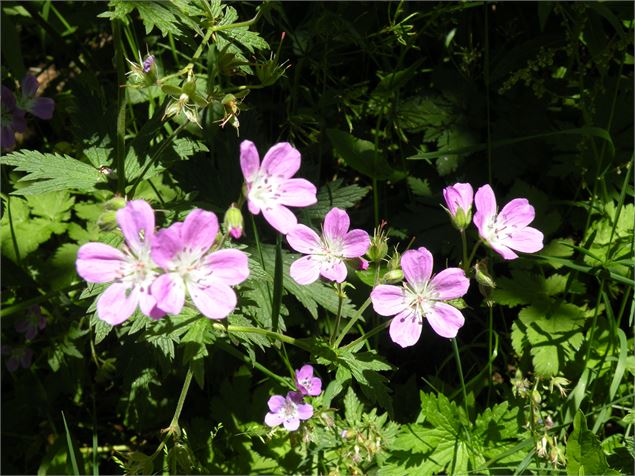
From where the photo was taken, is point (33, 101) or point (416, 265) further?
point (33, 101)

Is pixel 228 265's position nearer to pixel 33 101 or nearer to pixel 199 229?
pixel 199 229

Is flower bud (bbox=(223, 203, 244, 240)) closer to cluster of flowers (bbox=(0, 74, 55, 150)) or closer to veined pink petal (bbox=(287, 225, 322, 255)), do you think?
veined pink petal (bbox=(287, 225, 322, 255))

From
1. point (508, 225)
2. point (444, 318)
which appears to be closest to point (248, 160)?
point (444, 318)

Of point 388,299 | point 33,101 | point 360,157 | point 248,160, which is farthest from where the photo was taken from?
point 33,101

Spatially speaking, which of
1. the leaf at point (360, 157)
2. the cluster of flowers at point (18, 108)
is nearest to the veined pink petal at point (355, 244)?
the leaf at point (360, 157)

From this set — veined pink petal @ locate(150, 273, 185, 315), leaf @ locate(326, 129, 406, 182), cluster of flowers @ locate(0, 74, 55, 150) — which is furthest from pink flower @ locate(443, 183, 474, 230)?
cluster of flowers @ locate(0, 74, 55, 150)

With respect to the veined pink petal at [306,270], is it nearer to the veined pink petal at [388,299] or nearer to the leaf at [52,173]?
the veined pink petal at [388,299]
